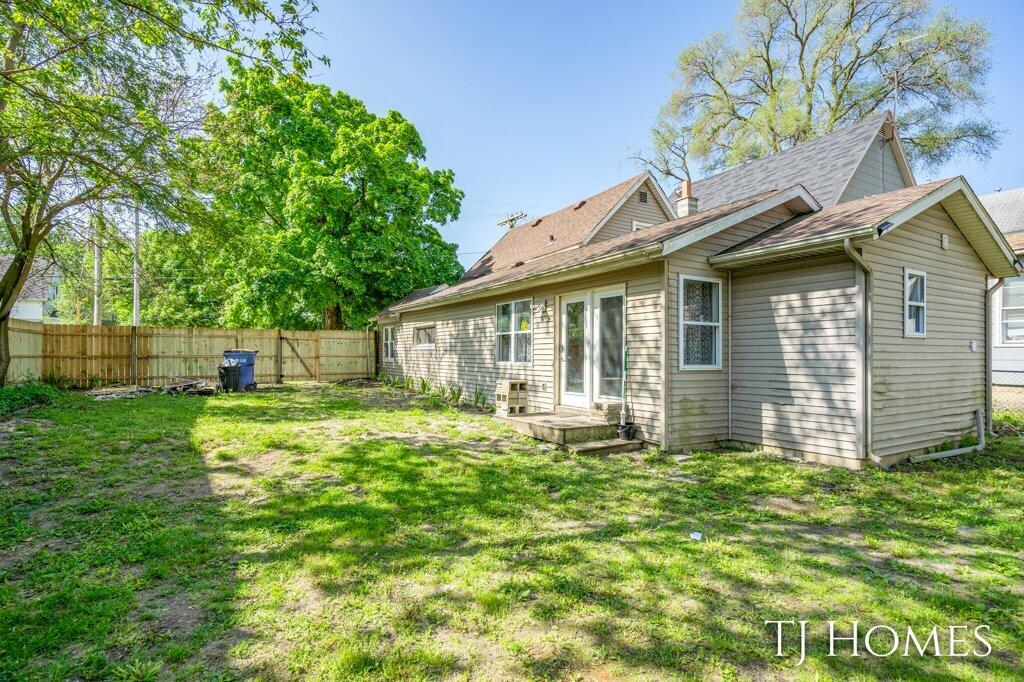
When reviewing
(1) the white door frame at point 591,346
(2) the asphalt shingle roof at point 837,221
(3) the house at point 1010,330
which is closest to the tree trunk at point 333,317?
(1) the white door frame at point 591,346

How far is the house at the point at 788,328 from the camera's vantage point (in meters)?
6.17

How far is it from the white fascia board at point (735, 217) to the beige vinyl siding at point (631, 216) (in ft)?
20.3

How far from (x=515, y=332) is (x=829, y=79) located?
21551 mm

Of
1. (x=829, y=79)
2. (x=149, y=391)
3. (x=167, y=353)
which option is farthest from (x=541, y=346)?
(x=829, y=79)

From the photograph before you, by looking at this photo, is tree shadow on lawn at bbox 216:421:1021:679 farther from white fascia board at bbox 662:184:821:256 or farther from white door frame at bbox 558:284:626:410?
white fascia board at bbox 662:184:821:256

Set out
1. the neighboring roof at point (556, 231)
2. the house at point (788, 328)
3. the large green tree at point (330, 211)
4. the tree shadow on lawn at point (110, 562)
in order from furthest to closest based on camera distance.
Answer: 1. the large green tree at point (330, 211)
2. the neighboring roof at point (556, 231)
3. the house at point (788, 328)
4. the tree shadow on lawn at point (110, 562)

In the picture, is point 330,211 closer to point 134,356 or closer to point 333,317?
point 333,317

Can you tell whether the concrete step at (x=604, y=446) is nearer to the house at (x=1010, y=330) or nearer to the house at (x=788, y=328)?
the house at (x=788, y=328)

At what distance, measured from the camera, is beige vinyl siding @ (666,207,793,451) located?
22.4ft

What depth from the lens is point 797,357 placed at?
6562 millimetres

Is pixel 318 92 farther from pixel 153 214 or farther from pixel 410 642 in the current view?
pixel 410 642

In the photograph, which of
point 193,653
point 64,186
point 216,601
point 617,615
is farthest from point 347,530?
point 64,186

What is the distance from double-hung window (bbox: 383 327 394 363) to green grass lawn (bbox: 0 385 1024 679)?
36.3 ft

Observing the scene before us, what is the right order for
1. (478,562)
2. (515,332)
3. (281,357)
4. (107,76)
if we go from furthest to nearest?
(281,357) → (515,332) → (107,76) → (478,562)
